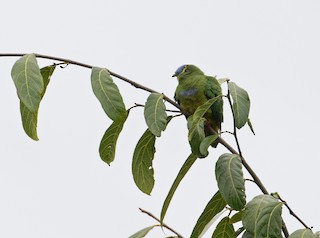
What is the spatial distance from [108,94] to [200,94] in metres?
1.70

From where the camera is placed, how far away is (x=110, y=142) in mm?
2545

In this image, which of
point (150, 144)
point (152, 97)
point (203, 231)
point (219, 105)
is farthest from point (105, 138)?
point (219, 105)

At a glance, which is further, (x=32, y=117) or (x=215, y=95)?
(x=215, y=95)

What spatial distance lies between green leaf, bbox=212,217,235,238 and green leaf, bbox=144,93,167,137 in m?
0.46

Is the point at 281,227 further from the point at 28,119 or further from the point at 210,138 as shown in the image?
the point at 28,119

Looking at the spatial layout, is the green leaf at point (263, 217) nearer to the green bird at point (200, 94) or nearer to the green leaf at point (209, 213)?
the green leaf at point (209, 213)

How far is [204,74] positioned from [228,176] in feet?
7.10

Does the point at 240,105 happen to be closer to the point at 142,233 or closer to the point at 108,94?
the point at 108,94

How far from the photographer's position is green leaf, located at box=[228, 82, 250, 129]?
207 cm

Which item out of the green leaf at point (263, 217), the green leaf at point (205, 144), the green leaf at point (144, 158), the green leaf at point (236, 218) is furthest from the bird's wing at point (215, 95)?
the green leaf at point (263, 217)

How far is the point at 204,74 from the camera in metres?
4.20

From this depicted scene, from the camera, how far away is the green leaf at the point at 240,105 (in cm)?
207

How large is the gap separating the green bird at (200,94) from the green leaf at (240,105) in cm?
131

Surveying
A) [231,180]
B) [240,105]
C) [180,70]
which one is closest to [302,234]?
[231,180]
